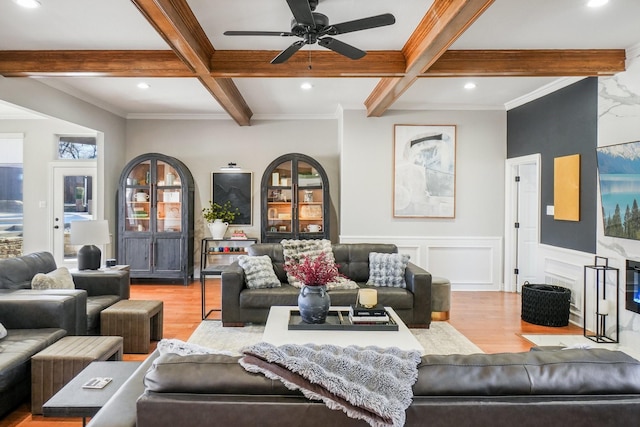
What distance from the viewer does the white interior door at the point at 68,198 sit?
675cm

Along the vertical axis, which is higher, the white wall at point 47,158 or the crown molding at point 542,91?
the crown molding at point 542,91

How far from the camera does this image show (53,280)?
3430 millimetres

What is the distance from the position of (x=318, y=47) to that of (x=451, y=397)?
3411 millimetres

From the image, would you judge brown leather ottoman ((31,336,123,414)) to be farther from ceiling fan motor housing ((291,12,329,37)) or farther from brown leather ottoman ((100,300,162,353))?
ceiling fan motor housing ((291,12,329,37))

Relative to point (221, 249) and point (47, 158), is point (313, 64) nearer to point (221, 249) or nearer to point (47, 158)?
point (221, 249)

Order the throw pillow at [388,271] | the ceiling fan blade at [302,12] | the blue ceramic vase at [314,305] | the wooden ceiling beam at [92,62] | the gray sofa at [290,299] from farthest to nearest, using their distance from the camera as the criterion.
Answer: the throw pillow at [388,271]
the gray sofa at [290,299]
the wooden ceiling beam at [92,62]
the blue ceramic vase at [314,305]
the ceiling fan blade at [302,12]

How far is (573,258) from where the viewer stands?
4668 mm

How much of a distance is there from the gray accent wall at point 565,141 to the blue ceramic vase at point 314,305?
3.06 m

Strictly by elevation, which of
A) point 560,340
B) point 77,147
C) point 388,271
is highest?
point 77,147

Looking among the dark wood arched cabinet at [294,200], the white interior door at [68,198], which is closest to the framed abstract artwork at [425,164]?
the dark wood arched cabinet at [294,200]

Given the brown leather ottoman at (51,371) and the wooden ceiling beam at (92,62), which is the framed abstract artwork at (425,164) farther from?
the brown leather ottoman at (51,371)

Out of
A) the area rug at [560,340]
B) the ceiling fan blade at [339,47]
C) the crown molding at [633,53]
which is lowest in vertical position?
the area rug at [560,340]

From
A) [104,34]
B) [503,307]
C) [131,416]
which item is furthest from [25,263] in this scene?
[503,307]

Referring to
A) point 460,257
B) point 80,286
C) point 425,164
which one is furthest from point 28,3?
point 460,257
